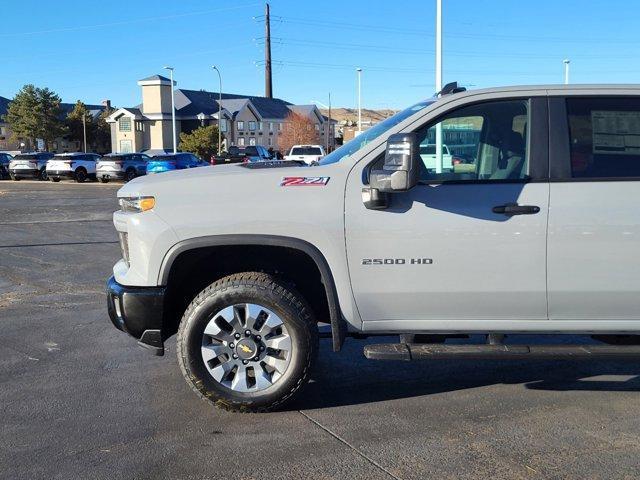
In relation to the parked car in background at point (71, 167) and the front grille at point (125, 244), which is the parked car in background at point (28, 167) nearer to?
the parked car in background at point (71, 167)

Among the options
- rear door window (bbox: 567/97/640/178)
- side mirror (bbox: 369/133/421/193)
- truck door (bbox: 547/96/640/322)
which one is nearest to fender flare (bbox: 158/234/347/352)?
side mirror (bbox: 369/133/421/193)

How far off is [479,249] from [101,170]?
35.1 metres

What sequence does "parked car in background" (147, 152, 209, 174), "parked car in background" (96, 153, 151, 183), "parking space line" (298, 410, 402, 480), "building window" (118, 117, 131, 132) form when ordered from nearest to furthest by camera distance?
"parking space line" (298, 410, 402, 480) → "parked car in background" (147, 152, 209, 174) → "parked car in background" (96, 153, 151, 183) → "building window" (118, 117, 131, 132)

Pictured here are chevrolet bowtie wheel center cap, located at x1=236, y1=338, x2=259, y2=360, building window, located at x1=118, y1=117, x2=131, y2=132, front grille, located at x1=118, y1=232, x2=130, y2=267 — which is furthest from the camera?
building window, located at x1=118, y1=117, x2=131, y2=132

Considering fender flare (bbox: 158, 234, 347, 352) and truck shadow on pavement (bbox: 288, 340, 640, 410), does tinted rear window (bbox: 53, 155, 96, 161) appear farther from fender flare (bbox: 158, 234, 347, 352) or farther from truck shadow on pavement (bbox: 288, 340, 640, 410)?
fender flare (bbox: 158, 234, 347, 352)

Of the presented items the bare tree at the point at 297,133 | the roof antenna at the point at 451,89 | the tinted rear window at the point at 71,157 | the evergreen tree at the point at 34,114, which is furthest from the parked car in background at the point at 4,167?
the roof antenna at the point at 451,89

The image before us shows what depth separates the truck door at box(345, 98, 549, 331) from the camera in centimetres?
405

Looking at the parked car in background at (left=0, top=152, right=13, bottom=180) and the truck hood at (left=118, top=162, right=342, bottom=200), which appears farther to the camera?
the parked car in background at (left=0, top=152, right=13, bottom=180)

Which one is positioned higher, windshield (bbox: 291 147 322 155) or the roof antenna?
windshield (bbox: 291 147 322 155)

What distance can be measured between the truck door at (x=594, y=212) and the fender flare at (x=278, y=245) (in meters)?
1.37

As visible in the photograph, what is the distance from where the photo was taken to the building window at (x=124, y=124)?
6919 centimetres

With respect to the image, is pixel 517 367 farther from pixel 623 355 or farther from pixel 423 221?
pixel 423 221

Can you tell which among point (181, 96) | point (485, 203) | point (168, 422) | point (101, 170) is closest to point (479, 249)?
point (485, 203)

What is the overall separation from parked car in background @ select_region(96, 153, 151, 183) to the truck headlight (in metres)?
32.8
